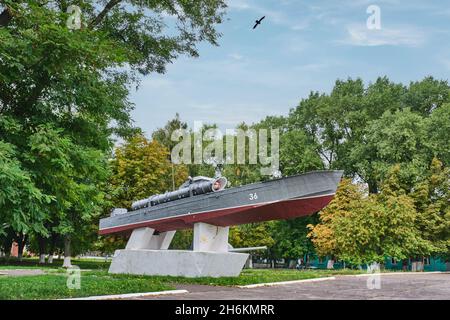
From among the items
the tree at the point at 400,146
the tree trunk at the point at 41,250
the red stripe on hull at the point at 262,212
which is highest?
the tree at the point at 400,146

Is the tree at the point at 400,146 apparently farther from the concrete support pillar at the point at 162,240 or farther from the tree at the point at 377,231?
the concrete support pillar at the point at 162,240

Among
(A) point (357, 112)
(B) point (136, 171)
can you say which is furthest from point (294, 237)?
(B) point (136, 171)

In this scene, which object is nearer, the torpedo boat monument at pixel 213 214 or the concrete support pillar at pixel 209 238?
the torpedo boat monument at pixel 213 214

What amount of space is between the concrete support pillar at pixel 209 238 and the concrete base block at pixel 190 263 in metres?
0.49

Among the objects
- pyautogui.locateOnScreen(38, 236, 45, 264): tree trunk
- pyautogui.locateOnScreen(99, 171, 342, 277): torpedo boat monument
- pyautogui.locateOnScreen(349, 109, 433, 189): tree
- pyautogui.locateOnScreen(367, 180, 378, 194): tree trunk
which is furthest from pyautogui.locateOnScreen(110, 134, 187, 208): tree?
pyautogui.locateOnScreen(367, 180, 378, 194): tree trunk

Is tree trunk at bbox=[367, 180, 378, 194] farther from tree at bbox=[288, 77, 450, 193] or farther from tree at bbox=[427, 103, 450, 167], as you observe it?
tree at bbox=[427, 103, 450, 167]

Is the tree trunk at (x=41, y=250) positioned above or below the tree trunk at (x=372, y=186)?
below

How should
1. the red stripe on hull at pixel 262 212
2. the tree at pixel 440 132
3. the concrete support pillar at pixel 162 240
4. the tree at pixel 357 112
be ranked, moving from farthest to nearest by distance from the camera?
the tree at pixel 357 112, the tree at pixel 440 132, the concrete support pillar at pixel 162 240, the red stripe on hull at pixel 262 212

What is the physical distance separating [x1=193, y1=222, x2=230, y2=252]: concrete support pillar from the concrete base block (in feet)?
1.60

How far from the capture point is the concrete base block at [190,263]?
2070cm

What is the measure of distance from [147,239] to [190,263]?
5.10m

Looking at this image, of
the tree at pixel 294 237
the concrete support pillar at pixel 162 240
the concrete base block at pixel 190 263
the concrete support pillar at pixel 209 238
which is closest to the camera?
the concrete base block at pixel 190 263

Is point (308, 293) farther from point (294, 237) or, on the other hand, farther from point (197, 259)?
point (294, 237)

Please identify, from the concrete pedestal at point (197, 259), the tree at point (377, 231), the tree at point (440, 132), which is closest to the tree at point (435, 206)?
the tree at point (440, 132)
